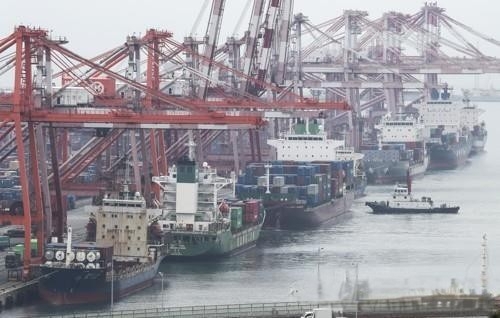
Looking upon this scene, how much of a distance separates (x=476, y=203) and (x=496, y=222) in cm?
1072

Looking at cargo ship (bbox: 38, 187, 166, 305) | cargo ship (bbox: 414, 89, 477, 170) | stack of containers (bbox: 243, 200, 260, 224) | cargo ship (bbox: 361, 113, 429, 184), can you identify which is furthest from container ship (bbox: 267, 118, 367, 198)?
cargo ship (bbox: 414, 89, 477, 170)

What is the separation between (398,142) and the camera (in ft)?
366

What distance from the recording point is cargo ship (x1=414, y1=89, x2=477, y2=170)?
118 meters

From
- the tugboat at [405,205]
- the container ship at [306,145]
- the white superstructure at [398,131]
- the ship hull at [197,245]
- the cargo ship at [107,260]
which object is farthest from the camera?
the white superstructure at [398,131]

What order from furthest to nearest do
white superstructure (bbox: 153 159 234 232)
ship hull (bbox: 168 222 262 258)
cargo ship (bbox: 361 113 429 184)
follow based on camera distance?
cargo ship (bbox: 361 113 429 184) → white superstructure (bbox: 153 159 234 232) → ship hull (bbox: 168 222 262 258)

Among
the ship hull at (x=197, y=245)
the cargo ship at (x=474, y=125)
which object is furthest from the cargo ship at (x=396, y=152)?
the ship hull at (x=197, y=245)

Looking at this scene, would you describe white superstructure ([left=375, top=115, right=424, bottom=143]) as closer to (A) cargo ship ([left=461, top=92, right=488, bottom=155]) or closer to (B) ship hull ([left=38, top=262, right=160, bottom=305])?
(A) cargo ship ([left=461, top=92, right=488, bottom=155])

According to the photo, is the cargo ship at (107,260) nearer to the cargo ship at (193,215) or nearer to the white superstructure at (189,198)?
the cargo ship at (193,215)

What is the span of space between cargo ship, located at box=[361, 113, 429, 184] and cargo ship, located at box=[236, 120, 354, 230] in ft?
47.8

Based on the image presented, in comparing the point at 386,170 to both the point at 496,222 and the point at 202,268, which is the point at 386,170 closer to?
the point at 496,222

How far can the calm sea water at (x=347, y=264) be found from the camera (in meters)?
44.7

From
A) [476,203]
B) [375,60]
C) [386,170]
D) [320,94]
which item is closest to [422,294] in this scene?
[476,203]

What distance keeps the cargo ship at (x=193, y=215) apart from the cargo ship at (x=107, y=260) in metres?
3.79

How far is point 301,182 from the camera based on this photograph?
72938 millimetres
